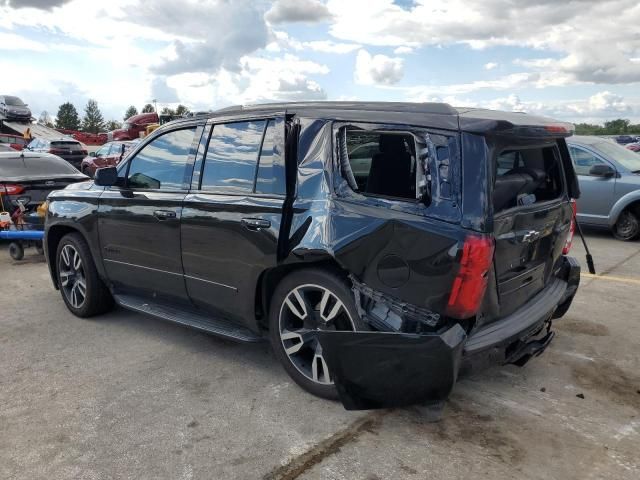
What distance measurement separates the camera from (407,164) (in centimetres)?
361

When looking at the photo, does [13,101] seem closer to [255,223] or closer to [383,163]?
[255,223]

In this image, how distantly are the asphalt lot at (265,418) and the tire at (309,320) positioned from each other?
154 millimetres

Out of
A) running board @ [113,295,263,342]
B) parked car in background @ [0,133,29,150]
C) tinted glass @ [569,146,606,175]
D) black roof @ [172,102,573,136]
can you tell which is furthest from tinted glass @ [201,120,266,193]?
parked car in background @ [0,133,29,150]

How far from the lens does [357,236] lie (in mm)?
3078

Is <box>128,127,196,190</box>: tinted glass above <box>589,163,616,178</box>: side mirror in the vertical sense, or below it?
above

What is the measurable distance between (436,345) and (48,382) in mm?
2708

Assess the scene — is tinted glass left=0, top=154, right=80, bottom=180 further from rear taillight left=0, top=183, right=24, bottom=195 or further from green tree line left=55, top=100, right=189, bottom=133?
green tree line left=55, top=100, right=189, bottom=133

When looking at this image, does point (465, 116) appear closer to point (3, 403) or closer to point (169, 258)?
point (169, 258)

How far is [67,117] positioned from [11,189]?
7424 cm

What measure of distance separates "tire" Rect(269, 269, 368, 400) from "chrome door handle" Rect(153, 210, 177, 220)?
1100 millimetres

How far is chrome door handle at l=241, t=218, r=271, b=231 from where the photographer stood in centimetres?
349

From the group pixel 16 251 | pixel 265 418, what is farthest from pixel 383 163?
pixel 16 251

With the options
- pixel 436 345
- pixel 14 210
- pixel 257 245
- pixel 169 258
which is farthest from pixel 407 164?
pixel 14 210

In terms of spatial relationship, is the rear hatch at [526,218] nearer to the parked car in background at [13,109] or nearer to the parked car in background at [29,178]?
the parked car in background at [29,178]
